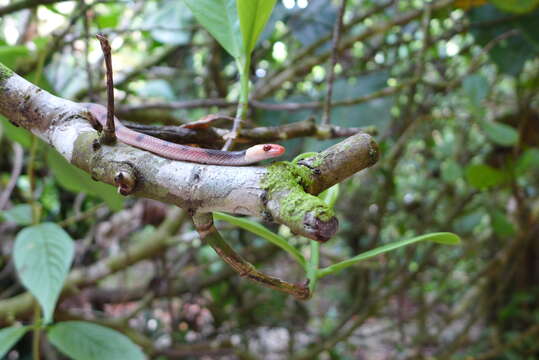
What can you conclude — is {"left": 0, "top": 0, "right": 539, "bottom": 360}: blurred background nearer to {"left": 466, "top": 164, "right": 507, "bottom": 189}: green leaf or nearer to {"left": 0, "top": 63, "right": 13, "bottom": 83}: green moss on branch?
{"left": 466, "top": 164, "right": 507, "bottom": 189}: green leaf

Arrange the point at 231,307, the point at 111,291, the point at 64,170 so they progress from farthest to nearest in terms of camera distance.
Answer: the point at 231,307
the point at 111,291
the point at 64,170

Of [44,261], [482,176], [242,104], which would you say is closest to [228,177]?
[242,104]

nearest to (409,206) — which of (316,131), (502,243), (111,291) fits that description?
(502,243)

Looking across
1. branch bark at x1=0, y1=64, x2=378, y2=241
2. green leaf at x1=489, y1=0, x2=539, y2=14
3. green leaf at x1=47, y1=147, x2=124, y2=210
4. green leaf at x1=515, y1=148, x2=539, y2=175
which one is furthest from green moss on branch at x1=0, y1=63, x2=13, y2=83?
green leaf at x1=515, y1=148, x2=539, y2=175

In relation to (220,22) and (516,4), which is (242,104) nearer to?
(220,22)

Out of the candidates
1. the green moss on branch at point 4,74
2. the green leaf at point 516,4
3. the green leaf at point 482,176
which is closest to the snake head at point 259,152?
the green moss on branch at point 4,74

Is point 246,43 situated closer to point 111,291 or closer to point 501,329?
point 111,291
